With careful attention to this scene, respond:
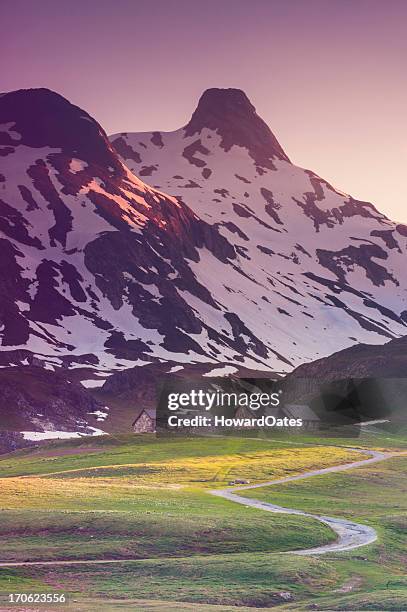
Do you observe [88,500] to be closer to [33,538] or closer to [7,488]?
[7,488]

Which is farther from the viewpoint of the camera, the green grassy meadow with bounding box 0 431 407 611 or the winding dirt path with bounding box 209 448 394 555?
the winding dirt path with bounding box 209 448 394 555

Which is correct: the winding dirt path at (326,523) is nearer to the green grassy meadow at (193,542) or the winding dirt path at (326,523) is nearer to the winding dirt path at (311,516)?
the winding dirt path at (311,516)

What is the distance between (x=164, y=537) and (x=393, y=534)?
2223 cm

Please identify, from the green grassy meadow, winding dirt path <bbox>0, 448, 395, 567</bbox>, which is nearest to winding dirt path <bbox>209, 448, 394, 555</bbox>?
winding dirt path <bbox>0, 448, 395, 567</bbox>

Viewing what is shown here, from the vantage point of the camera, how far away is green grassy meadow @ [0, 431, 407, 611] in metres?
59.2

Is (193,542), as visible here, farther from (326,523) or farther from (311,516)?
(311,516)

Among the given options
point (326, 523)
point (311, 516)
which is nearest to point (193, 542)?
point (326, 523)

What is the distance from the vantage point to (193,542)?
247ft

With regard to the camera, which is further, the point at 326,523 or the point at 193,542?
the point at 326,523

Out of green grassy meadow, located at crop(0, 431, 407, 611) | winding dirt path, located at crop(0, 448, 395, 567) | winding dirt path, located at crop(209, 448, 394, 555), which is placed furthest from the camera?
winding dirt path, located at crop(209, 448, 394, 555)

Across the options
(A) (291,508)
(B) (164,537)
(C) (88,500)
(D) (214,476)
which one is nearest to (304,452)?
(D) (214,476)

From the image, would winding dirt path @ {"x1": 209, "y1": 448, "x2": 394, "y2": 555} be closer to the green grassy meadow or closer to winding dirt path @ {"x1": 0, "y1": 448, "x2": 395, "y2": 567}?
winding dirt path @ {"x1": 0, "y1": 448, "x2": 395, "y2": 567}

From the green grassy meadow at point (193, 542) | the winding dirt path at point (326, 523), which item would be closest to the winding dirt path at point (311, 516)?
the winding dirt path at point (326, 523)

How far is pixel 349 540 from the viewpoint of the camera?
81.8m
